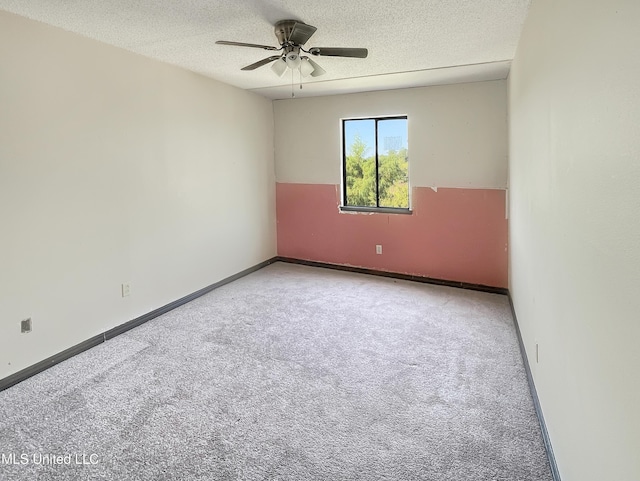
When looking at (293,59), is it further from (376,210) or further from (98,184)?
(376,210)

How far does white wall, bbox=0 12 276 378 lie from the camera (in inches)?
104

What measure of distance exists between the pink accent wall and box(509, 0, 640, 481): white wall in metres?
2.40

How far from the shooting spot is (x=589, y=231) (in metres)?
1.20

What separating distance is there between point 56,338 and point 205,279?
1725 millimetres

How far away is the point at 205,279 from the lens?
451cm

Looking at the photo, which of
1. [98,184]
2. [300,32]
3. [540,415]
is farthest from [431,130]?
[98,184]

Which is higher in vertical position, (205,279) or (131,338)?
(205,279)

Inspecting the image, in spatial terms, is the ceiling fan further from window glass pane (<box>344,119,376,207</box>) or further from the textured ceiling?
window glass pane (<box>344,119,376,207</box>)

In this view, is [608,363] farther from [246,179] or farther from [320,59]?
[246,179]

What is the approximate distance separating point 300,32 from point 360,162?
2685 mm

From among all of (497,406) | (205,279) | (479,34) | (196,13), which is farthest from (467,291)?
(196,13)

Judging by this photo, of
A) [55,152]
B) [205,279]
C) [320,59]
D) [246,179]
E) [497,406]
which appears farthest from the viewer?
[246,179]

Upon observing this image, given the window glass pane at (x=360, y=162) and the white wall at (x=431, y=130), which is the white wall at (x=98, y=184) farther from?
the window glass pane at (x=360, y=162)

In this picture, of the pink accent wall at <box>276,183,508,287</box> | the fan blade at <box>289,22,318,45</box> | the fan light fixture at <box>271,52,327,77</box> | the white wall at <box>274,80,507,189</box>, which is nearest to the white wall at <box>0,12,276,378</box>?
the white wall at <box>274,80,507,189</box>
